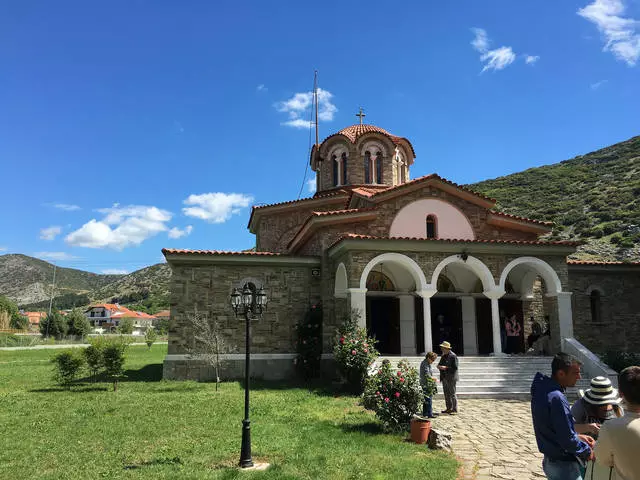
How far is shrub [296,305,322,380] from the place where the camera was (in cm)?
1595

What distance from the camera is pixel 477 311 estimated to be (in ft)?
60.3

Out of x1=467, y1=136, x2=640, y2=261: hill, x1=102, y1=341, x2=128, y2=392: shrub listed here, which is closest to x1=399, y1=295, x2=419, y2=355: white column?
x1=102, y1=341, x2=128, y2=392: shrub

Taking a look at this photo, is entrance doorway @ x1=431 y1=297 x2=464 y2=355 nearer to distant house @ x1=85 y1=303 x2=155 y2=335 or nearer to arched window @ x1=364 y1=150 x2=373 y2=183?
arched window @ x1=364 y1=150 x2=373 y2=183

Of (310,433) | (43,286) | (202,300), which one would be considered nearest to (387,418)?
(310,433)

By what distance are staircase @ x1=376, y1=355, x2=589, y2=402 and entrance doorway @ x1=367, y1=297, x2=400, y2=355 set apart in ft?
11.1

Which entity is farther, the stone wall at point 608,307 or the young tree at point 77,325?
the young tree at point 77,325

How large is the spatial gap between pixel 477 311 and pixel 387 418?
10882mm

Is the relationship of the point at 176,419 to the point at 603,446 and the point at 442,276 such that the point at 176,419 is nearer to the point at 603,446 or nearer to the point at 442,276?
the point at 603,446

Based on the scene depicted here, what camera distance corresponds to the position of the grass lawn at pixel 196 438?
6.71 metres

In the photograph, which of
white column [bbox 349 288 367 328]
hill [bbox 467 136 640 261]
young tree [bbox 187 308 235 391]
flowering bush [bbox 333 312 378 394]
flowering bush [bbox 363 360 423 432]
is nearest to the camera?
flowering bush [bbox 363 360 423 432]

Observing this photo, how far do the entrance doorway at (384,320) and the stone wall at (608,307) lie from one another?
7443 millimetres

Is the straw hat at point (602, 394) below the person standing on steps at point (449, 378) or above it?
above

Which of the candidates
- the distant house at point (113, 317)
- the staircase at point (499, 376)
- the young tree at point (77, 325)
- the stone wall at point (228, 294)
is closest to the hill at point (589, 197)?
the staircase at point (499, 376)

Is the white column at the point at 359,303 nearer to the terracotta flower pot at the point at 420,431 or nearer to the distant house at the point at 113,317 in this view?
the terracotta flower pot at the point at 420,431
